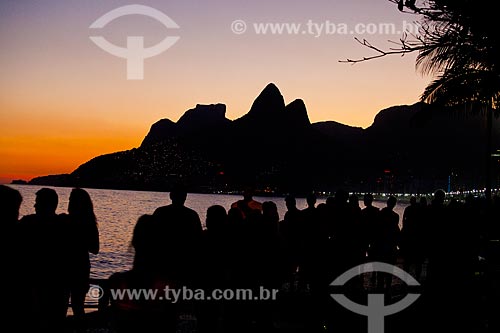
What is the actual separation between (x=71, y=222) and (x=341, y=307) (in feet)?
14.1

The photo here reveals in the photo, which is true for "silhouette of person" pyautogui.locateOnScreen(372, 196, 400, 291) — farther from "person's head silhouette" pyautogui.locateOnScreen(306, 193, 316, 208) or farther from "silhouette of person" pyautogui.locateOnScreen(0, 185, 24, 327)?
"silhouette of person" pyautogui.locateOnScreen(0, 185, 24, 327)

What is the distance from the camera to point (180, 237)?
680 cm

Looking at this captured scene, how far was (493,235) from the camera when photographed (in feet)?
53.4

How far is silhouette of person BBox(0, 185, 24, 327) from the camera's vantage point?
5.00 m

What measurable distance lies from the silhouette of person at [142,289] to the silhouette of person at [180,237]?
19.1 inches

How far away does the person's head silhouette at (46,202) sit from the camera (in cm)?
705

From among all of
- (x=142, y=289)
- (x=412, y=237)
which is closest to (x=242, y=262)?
(x=142, y=289)

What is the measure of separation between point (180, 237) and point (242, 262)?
1.02 metres

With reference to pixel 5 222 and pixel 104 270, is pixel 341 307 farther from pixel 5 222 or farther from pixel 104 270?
pixel 104 270

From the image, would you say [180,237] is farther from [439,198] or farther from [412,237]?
[412,237]

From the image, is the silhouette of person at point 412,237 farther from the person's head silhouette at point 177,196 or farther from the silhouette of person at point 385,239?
the person's head silhouette at point 177,196

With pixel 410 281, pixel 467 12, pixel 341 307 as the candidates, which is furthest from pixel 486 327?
pixel 467 12

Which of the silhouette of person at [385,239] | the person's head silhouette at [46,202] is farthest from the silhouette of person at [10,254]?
the silhouette of person at [385,239]

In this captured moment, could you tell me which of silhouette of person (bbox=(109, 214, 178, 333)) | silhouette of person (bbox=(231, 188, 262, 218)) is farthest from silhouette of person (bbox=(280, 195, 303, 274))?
silhouette of person (bbox=(109, 214, 178, 333))
